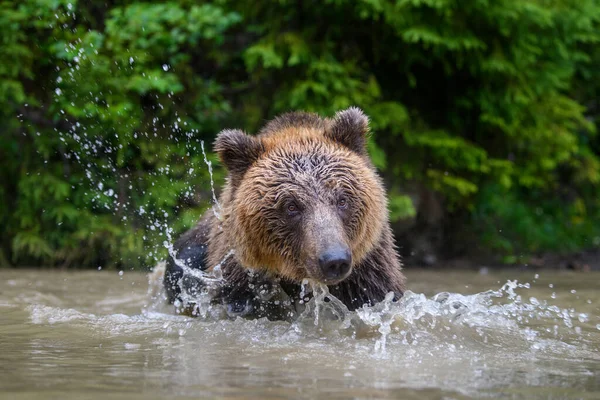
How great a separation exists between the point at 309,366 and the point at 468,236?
737 centimetres

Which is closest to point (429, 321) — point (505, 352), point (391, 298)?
point (391, 298)

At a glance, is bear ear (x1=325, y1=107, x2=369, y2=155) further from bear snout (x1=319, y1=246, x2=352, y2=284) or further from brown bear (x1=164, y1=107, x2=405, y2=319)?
bear snout (x1=319, y1=246, x2=352, y2=284)

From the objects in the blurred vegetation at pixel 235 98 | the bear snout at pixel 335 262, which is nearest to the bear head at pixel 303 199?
the bear snout at pixel 335 262

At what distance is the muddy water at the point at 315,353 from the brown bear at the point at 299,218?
24 cm

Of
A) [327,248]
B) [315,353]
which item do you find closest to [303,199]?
[327,248]

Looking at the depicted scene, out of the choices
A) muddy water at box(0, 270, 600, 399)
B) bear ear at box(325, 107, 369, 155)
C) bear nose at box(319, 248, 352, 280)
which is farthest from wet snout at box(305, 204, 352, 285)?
bear ear at box(325, 107, 369, 155)

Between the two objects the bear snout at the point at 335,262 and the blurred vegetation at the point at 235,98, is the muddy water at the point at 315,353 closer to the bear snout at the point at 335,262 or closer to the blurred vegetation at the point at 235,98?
the bear snout at the point at 335,262

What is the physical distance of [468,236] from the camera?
11.0m

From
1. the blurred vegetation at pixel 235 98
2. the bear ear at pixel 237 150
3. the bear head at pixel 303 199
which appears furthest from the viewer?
the blurred vegetation at pixel 235 98

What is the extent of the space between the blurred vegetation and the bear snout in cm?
486

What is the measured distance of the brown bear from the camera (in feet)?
15.5

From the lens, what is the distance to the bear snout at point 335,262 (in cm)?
436

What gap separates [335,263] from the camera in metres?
4.36

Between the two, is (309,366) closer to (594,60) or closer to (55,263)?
(55,263)
